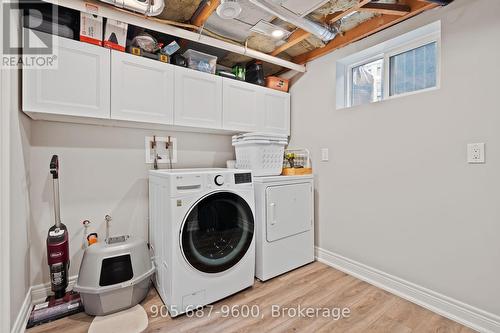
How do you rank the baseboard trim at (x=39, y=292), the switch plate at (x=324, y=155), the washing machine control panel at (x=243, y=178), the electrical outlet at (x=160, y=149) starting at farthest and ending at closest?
the switch plate at (x=324, y=155), the electrical outlet at (x=160, y=149), the washing machine control panel at (x=243, y=178), the baseboard trim at (x=39, y=292)

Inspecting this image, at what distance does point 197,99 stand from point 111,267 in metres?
1.51

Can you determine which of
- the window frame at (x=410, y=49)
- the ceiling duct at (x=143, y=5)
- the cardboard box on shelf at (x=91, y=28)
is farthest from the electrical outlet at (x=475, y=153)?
the cardboard box on shelf at (x=91, y=28)

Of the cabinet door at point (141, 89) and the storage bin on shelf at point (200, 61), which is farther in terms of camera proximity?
the storage bin on shelf at point (200, 61)

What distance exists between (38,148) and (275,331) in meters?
2.16

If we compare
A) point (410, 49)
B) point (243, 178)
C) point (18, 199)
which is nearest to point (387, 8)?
point (410, 49)

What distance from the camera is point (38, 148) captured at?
1764 millimetres

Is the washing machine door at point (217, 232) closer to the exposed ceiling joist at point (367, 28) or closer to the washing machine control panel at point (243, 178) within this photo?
the washing machine control panel at point (243, 178)

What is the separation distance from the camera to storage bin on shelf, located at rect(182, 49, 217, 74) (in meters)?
2.18

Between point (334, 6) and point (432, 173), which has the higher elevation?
point (334, 6)

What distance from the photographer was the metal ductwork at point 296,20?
1616 millimetres

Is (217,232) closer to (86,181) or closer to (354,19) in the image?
(86,181)

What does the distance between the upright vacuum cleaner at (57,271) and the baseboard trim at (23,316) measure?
0.14 ft

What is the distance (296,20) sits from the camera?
1.80 metres

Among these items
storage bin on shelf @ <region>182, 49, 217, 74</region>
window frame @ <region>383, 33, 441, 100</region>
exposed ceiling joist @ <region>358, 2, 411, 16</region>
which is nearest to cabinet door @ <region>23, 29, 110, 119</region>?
storage bin on shelf @ <region>182, 49, 217, 74</region>
